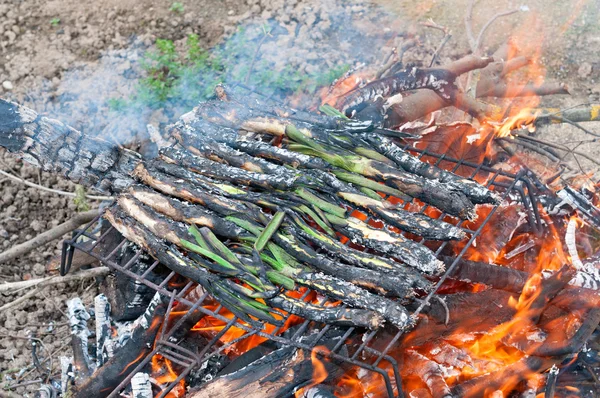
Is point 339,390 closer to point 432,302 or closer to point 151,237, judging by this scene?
point 432,302

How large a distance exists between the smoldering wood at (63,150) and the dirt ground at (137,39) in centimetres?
152

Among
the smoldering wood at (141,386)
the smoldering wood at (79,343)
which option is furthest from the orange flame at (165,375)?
the smoldering wood at (79,343)

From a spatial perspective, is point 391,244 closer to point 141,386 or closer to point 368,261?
point 368,261

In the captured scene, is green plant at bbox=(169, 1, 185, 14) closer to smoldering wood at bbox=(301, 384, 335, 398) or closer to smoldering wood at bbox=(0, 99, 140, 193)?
smoldering wood at bbox=(0, 99, 140, 193)

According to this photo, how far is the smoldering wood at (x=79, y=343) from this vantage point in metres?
3.78

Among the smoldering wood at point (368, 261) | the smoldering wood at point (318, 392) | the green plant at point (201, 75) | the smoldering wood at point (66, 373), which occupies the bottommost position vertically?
the smoldering wood at point (66, 373)

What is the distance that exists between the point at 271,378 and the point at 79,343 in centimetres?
145

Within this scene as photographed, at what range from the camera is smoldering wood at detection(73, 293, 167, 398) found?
11.2 feet

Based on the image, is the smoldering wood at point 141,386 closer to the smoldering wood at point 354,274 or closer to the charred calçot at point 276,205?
the charred calçot at point 276,205

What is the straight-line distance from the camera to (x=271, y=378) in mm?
3068

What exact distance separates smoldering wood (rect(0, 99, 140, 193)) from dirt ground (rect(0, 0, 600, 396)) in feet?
4.99

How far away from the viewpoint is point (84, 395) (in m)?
3.44

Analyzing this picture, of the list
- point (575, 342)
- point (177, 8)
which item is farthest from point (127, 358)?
point (177, 8)

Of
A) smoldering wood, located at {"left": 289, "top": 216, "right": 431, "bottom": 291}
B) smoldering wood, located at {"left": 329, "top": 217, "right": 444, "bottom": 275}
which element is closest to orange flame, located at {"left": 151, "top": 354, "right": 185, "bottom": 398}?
smoldering wood, located at {"left": 289, "top": 216, "right": 431, "bottom": 291}
